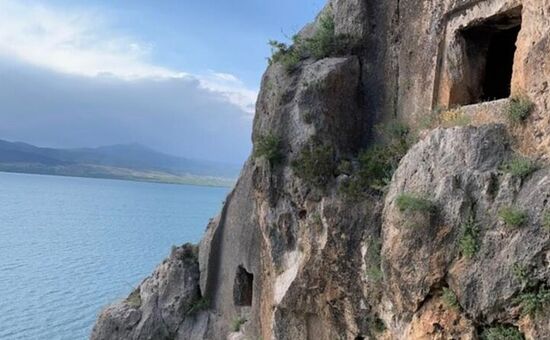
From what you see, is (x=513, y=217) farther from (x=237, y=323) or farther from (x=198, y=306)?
(x=198, y=306)

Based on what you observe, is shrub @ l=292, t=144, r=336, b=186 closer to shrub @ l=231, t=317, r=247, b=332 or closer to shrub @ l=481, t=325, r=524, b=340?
shrub @ l=481, t=325, r=524, b=340

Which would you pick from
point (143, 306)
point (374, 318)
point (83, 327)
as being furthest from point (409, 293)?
point (83, 327)

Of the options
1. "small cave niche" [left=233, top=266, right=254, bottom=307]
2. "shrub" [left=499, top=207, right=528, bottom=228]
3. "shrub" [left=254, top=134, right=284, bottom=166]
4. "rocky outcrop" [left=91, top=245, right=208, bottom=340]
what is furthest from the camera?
"rocky outcrop" [left=91, top=245, right=208, bottom=340]

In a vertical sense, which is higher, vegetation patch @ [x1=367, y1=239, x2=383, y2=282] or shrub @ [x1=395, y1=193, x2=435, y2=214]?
shrub @ [x1=395, y1=193, x2=435, y2=214]

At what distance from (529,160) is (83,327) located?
2595 centimetres

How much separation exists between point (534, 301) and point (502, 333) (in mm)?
693

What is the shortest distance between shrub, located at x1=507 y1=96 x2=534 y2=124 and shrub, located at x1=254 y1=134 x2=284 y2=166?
4807mm

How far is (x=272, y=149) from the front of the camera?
1130cm

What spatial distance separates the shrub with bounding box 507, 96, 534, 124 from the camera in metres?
7.86

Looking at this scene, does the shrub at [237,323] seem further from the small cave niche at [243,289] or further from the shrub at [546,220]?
the shrub at [546,220]

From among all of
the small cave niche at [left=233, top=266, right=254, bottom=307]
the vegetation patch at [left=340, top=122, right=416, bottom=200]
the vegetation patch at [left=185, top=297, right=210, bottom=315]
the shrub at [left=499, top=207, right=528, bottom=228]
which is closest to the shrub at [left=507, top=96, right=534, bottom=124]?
the shrub at [left=499, top=207, right=528, bottom=228]

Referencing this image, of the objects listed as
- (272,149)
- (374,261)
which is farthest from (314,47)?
(374,261)

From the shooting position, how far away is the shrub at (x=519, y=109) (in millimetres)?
7863

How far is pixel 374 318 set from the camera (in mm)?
9711
